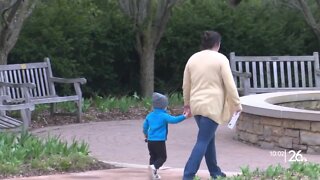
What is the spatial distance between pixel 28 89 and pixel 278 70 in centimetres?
603

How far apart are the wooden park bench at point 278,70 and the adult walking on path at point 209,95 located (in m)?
8.01

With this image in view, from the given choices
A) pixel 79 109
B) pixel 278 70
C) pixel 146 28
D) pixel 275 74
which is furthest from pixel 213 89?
pixel 278 70

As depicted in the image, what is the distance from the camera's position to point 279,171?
7.75 metres

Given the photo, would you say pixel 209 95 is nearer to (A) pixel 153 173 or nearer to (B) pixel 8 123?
(A) pixel 153 173

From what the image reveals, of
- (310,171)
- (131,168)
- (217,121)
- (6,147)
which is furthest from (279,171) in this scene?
(6,147)

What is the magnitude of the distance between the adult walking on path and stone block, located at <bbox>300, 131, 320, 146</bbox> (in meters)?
2.57

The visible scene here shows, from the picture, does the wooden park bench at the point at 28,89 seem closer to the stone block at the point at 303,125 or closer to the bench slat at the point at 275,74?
the bench slat at the point at 275,74

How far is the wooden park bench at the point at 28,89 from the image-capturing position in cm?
1327

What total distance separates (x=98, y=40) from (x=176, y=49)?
1907mm

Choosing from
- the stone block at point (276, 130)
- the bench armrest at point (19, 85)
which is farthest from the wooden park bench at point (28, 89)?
the stone block at point (276, 130)

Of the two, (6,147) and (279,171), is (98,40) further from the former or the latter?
(279,171)

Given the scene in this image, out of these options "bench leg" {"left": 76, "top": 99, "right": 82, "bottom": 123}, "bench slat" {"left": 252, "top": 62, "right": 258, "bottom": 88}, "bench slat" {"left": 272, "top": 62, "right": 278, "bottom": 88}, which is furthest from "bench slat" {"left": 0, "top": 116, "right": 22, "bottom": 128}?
"bench slat" {"left": 272, "top": 62, "right": 278, "bottom": 88}

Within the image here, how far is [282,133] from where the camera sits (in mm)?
10922

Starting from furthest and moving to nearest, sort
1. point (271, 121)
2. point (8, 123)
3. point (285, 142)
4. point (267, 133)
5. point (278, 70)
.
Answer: point (278, 70)
point (8, 123)
point (267, 133)
point (271, 121)
point (285, 142)
